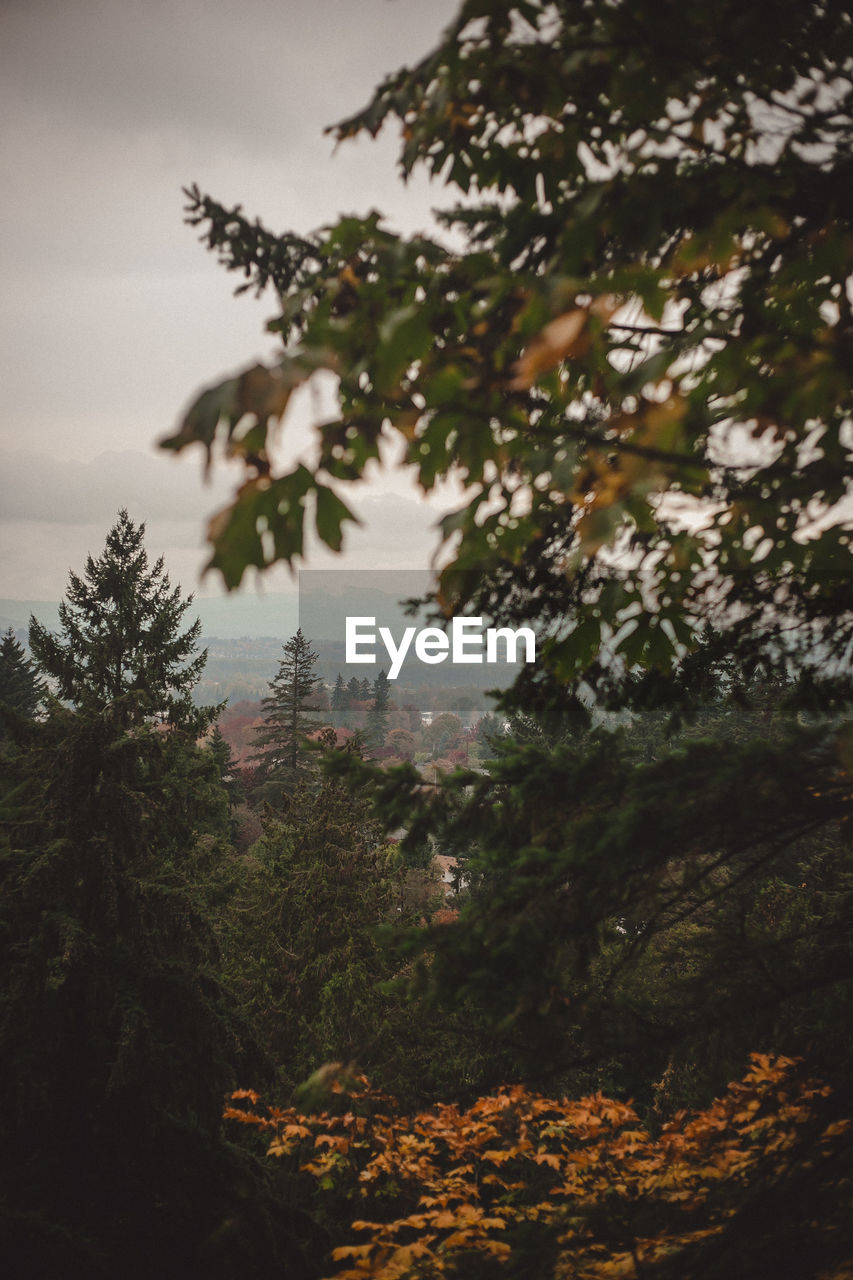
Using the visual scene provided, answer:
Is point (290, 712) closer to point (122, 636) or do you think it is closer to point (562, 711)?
point (122, 636)

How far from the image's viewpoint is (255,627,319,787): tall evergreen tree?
3284cm

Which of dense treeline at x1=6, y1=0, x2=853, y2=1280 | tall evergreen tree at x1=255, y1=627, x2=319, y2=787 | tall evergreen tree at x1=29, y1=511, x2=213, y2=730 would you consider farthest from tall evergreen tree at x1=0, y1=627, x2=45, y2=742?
dense treeline at x1=6, y1=0, x2=853, y2=1280

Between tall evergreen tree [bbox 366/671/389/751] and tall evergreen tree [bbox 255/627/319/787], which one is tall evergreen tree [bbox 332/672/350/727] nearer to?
tall evergreen tree [bbox 366/671/389/751]

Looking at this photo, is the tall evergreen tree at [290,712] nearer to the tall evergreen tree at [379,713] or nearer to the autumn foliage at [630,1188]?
the tall evergreen tree at [379,713]

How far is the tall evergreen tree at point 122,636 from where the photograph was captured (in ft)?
45.2

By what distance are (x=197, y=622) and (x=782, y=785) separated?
49.9ft

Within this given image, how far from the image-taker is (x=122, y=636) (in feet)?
46.6

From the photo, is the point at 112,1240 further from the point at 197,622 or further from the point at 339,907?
the point at 197,622

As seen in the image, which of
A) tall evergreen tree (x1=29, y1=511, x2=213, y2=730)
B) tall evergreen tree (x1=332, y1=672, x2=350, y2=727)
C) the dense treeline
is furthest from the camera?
tall evergreen tree (x1=332, y1=672, x2=350, y2=727)

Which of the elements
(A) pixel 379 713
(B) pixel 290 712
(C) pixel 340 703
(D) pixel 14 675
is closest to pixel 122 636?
(B) pixel 290 712

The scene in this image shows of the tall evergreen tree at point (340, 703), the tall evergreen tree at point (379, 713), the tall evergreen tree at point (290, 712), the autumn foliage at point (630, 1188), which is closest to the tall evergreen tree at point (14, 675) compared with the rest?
the tall evergreen tree at point (290, 712)

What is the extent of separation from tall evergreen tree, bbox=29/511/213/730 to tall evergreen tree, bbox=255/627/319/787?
58.1 feet

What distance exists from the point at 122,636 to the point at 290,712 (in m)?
20.4

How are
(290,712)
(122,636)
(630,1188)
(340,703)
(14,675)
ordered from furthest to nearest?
(340,703), (14,675), (290,712), (122,636), (630,1188)
